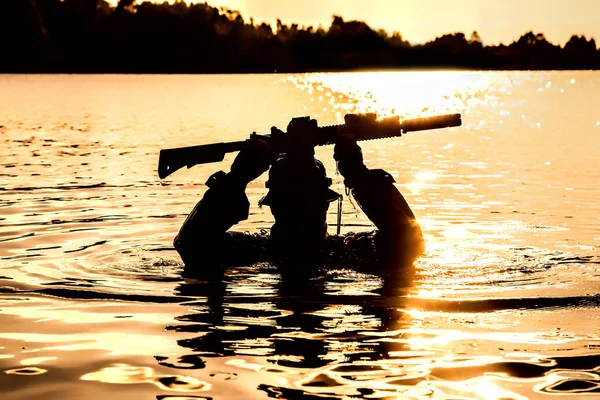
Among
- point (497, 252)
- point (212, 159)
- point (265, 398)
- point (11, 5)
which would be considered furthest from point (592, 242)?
point (11, 5)

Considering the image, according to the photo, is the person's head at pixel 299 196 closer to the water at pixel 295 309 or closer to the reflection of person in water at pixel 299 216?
the reflection of person in water at pixel 299 216

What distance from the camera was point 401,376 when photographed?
844cm

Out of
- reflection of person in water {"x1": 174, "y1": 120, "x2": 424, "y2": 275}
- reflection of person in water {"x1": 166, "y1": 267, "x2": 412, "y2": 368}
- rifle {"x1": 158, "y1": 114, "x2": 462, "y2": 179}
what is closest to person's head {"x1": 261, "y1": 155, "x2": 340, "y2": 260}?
reflection of person in water {"x1": 174, "y1": 120, "x2": 424, "y2": 275}

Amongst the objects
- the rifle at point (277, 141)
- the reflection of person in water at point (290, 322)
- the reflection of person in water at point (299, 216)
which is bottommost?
the reflection of person in water at point (290, 322)

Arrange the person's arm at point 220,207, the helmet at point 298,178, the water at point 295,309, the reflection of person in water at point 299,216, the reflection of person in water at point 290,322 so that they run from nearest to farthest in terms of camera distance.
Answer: the water at point 295,309 < the reflection of person in water at point 290,322 < the person's arm at point 220,207 < the reflection of person in water at point 299,216 < the helmet at point 298,178

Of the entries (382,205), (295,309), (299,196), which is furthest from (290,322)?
(382,205)

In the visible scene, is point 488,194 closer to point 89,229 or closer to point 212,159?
point 89,229

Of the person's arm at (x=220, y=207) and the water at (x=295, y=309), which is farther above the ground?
the person's arm at (x=220, y=207)

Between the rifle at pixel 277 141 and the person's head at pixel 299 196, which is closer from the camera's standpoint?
the rifle at pixel 277 141

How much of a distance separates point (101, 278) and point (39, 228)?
15.1ft

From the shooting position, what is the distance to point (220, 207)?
11.9 m

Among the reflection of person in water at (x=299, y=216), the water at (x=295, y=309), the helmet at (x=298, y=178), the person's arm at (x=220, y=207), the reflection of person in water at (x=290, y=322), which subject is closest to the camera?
the water at (x=295, y=309)

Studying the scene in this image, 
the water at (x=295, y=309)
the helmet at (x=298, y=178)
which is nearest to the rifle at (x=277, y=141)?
the helmet at (x=298, y=178)

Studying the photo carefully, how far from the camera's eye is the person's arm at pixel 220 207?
1125 centimetres
